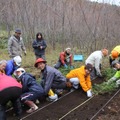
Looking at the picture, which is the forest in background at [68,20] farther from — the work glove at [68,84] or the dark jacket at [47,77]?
the dark jacket at [47,77]

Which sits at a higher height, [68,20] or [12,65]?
[68,20]

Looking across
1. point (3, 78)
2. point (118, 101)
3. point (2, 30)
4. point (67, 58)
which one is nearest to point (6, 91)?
point (3, 78)

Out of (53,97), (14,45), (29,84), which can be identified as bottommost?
(53,97)

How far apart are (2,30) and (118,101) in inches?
589

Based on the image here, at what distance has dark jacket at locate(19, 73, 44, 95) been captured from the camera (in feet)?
19.5

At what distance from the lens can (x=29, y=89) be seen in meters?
6.12

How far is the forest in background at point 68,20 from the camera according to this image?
13.9 m

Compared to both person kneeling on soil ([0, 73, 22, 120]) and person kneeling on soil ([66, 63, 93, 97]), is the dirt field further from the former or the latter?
person kneeling on soil ([0, 73, 22, 120])

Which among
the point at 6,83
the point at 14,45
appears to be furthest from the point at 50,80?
the point at 14,45

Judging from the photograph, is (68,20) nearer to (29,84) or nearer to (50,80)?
(50,80)

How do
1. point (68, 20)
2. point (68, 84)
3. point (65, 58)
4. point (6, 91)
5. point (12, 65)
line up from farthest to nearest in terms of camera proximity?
point (68, 20)
point (65, 58)
point (68, 84)
point (12, 65)
point (6, 91)

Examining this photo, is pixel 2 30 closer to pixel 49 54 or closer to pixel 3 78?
pixel 49 54

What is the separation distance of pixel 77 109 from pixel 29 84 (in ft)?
4.15

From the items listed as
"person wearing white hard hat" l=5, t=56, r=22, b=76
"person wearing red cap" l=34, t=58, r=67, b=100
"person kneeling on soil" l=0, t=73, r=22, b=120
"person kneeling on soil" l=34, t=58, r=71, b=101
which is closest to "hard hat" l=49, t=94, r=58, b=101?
"person kneeling on soil" l=34, t=58, r=71, b=101
